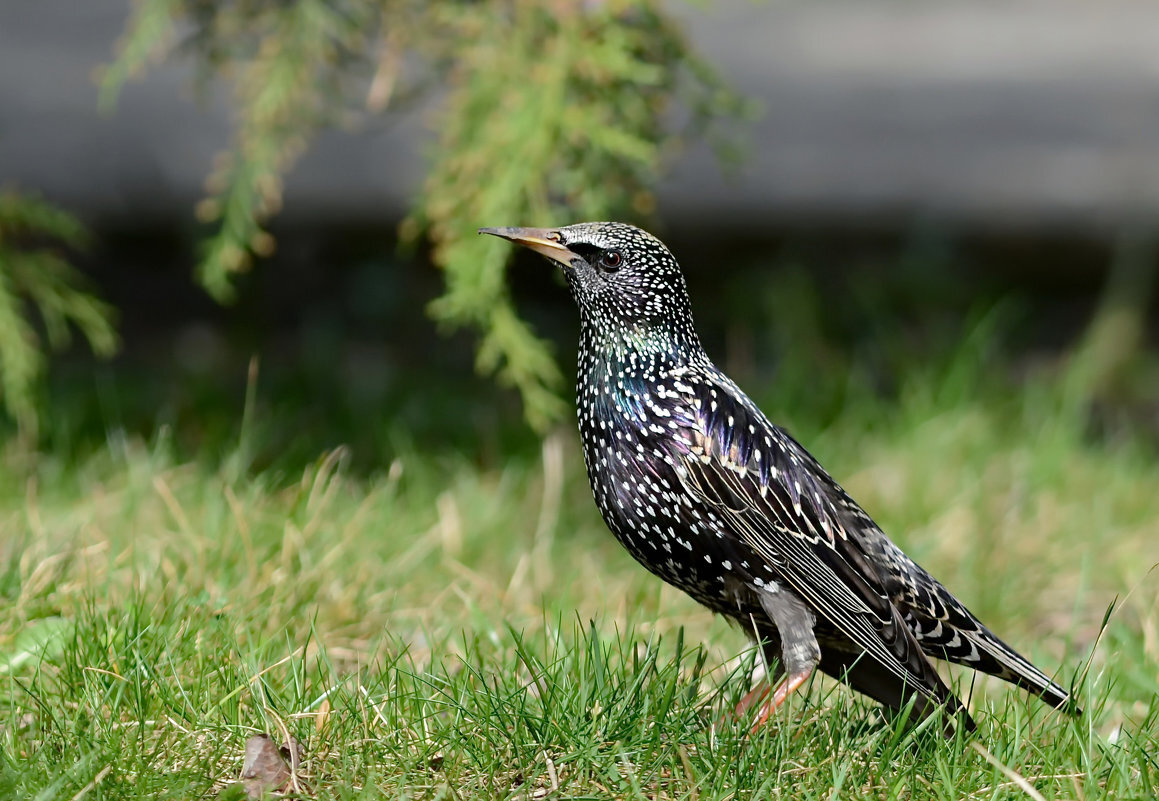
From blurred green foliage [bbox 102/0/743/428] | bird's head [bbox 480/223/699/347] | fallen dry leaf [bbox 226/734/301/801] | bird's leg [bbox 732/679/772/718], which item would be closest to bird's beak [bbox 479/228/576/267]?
bird's head [bbox 480/223/699/347]

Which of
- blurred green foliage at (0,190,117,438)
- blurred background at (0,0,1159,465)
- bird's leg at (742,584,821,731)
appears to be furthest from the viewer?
blurred background at (0,0,1159,465)

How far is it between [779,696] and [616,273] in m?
1.14

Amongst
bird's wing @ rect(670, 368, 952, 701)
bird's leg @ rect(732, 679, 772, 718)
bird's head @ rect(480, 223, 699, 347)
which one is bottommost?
bird's leg @ rect(732, 679, 772, 718)

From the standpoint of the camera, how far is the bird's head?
3.57 meters

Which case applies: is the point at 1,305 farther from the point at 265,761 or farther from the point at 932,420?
the point at 932,420

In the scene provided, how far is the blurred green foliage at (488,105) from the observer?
4523mm

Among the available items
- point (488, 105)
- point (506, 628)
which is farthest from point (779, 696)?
point (488, 105)

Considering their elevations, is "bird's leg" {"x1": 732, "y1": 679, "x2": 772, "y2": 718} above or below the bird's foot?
below

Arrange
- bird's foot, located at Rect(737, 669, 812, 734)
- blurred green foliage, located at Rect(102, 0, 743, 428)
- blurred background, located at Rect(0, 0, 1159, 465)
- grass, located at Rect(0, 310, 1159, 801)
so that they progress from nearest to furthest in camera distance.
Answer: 1. grass, located at Rect(0, 310, 1159, 801)
2. bird's foot, located at Rect(737, 669, 812, 734)
3. blurred green foliage, located at Rect(102, 0, 743, 428)
4. blurred background, located at Rect(0, 0, 1159, 465)

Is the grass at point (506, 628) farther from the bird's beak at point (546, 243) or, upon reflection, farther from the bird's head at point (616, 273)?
the bird's beak at point (546, 243)

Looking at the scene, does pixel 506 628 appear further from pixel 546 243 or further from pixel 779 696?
pixel 546 243

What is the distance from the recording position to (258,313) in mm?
7664

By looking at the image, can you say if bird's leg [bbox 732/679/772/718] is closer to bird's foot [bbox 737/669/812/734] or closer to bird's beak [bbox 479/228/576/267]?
bird's foot [bbox 737/669/812/734]

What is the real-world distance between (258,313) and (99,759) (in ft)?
16.8
